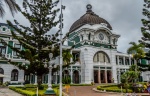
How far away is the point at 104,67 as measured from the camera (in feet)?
122

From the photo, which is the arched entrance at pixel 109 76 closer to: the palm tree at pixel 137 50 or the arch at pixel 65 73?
the palm tree at pixel 137 50

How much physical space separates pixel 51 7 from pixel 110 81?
2148 centimetres

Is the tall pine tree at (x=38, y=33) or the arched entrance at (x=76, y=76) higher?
the tall pine tree at (x=38, y=33)

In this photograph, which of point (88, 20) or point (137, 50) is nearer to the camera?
point (137, 50)

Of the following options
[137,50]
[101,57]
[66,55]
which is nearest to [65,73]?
[101,57]

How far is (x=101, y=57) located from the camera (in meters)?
37.9

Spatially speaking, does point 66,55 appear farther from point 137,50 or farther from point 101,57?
point 101,57

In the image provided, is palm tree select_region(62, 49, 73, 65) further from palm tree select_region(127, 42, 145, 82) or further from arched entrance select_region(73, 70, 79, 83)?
palm tree select_region(127, 42, 145, 82)

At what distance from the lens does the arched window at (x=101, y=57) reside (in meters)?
37.1

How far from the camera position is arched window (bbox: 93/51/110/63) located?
122 feet

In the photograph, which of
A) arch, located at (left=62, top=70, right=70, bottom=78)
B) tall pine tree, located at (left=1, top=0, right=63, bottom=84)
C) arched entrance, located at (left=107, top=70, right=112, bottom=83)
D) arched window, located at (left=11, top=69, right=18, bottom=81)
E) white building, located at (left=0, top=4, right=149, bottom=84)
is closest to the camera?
tall pine tree, located at (left=1, top=0, right=63, bottom=84)

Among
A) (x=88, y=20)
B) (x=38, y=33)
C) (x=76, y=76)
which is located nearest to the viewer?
(x=38, y=33)

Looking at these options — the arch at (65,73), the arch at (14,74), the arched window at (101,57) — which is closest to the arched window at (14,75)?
the arch at (14,74)

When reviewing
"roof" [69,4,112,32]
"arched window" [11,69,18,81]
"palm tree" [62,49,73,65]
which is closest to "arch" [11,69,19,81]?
"arched window" [11,69,18,81]
